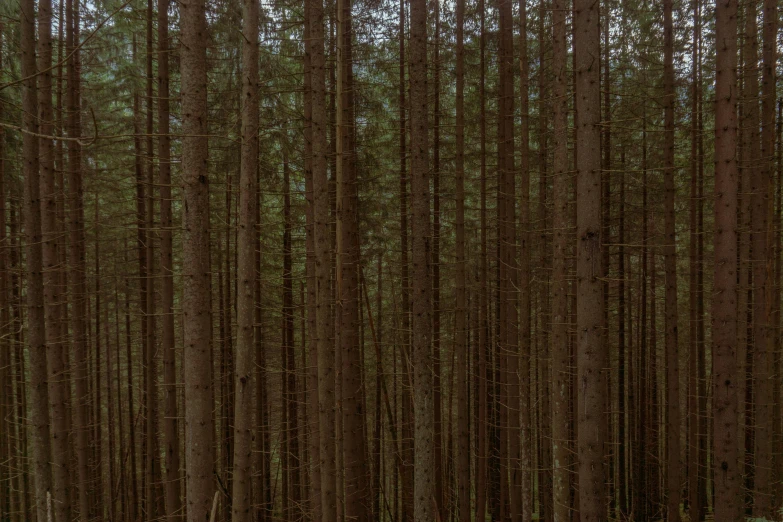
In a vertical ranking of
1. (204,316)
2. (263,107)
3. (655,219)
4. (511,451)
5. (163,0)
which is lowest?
(511,451)

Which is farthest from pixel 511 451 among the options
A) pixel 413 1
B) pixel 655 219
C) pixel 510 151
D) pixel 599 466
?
pixel 413 1

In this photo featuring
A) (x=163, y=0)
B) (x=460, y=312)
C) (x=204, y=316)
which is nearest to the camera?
(x=204, y=316)

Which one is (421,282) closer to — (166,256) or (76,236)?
(166,256)

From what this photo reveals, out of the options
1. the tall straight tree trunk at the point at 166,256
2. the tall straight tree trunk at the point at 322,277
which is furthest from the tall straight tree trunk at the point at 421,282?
the tall straight tree trunk at the point at 166,256

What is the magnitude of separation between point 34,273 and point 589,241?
8.11m

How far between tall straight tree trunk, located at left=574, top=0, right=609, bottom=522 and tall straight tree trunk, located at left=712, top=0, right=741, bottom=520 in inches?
105

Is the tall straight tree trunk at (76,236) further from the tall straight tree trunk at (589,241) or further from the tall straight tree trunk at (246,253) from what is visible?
the tall straight tree trunk at (589,241)

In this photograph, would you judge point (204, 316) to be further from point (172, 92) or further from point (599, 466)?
point (172, 92)

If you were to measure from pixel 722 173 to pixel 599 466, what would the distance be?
4.95 metres

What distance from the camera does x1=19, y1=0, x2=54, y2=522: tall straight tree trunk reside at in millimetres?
7293

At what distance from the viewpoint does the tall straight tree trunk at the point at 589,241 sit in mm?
6590

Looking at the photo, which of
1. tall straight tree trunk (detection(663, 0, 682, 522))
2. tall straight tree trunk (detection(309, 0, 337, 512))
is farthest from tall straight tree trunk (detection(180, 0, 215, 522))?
tall straight tree trunk (detection(663, 0, 682, 522))

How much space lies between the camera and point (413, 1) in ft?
27.7

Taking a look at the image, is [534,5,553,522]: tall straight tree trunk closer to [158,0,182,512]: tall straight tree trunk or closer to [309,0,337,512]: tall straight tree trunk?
[309,0,337,512]: tall straight tree trunk
